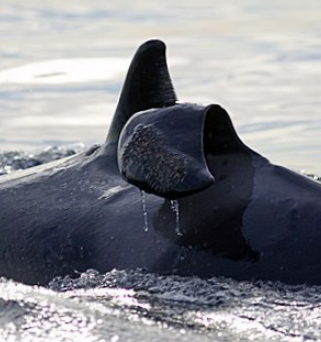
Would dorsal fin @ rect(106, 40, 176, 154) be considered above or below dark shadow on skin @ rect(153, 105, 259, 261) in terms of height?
above

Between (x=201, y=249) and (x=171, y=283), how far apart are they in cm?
44

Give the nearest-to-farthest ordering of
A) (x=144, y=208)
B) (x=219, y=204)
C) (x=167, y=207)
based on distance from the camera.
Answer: (x=219, y=204) → (x=167, y=207) → (x=144, y=208)

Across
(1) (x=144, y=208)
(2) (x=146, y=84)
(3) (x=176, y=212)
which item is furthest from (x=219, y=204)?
(2) (x=146, y=84)

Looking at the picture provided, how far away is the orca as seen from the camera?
26.2ft

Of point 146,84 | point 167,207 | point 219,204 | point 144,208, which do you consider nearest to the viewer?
point 219,204

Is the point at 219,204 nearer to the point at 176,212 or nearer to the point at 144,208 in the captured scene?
the point at 176,212

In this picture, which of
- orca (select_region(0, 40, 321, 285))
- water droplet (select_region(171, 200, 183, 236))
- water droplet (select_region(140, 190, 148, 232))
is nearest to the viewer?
orca (select_region(0, 40, 321, 285))

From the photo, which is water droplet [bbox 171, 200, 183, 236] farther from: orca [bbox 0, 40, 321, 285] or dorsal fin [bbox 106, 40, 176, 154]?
dorsal fin [bbox 106, 40, 176, 154]

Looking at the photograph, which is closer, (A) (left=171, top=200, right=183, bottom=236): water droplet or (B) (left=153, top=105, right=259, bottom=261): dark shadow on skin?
(B) (left=153, top=105, right=259, bottom=261): dark shadow on skin

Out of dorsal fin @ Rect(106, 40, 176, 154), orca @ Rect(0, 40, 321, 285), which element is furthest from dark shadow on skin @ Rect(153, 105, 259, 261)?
dorsal fin @ Rect(106, 40, 176, 154)

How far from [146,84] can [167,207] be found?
2.92 feet

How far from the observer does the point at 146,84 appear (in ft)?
29.3

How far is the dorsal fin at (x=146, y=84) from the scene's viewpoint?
29.2 feet

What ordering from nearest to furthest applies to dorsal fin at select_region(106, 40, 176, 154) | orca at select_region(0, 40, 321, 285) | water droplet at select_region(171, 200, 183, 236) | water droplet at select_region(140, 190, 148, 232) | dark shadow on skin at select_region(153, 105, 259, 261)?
orca at select_region(0, 40, 321, 285), dark shadow on skin at select_region(153, 105, 259, 261), water droplet at select_region(171, 200, 183, 236), water droplet at select_region(140, 190, 148, 232), dorsal fin at select_region(106, 40, 176, 154)
